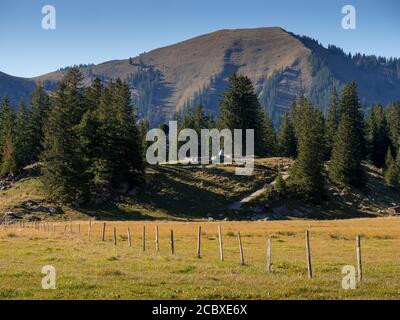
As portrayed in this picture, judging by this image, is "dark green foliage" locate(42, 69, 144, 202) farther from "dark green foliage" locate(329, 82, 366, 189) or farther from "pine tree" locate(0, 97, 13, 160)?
Result: "dark green foliage" locate(329, 82, 366, 189)

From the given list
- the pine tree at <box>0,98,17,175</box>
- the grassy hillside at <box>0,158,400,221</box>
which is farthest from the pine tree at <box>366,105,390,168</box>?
the pine tree at <box>0,98,17,175</box>

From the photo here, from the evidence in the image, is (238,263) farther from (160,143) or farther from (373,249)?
(160,143)

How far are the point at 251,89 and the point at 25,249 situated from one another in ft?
263

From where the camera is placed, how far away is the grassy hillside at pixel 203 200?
81225mm

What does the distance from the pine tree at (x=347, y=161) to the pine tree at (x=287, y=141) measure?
933 inches

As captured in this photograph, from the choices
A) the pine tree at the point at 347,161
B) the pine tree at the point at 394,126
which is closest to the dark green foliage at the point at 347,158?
the pine tree at the point at 347,161

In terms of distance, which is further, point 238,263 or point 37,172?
point 37,172

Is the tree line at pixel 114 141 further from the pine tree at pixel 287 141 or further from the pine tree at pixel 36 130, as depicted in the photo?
the pine tree at pixel 287 141

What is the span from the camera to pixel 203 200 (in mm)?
88188

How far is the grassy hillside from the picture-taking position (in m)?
81.2

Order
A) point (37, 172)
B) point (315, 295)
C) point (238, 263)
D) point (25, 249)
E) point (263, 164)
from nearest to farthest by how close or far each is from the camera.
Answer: point (315, 295), point (238, 263), point (25, 249), point (37, 172), point (263, 164)

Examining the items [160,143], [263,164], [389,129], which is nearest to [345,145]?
[263,164]

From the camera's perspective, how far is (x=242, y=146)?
105000 mm

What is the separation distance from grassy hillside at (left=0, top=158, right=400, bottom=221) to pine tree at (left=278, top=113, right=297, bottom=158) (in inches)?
922
